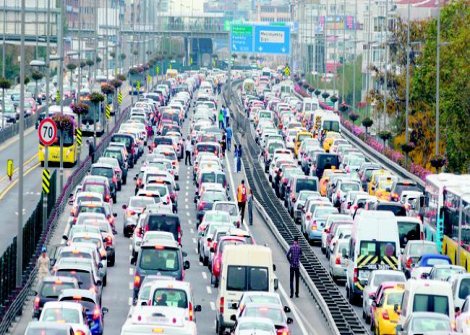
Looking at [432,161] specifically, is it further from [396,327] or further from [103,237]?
[396,327]

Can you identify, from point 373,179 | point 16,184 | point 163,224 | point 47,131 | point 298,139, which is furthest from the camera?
point 298,139

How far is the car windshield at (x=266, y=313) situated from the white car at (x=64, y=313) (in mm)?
3588

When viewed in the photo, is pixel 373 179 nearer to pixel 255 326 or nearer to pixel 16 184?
pixel 16 184

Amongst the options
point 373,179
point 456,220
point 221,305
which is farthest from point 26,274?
point 373,179

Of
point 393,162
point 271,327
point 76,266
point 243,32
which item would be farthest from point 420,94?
point 271,327

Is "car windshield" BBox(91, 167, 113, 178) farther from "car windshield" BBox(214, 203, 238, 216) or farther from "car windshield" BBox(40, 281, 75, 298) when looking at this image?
"car windshield" BBox(40, 281, 75, 298)

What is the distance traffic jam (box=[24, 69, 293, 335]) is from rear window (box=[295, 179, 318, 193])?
3.16 metres

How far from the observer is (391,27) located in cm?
12588

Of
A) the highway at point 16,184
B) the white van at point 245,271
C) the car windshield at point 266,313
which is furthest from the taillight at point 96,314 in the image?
the highway at point 16,184

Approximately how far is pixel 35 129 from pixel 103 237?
6551 centimetres

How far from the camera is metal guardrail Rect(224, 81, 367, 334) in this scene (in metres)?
45.6

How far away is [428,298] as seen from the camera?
4100 centimetres

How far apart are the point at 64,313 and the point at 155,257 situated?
10827mm

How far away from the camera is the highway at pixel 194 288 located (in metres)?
46.3
